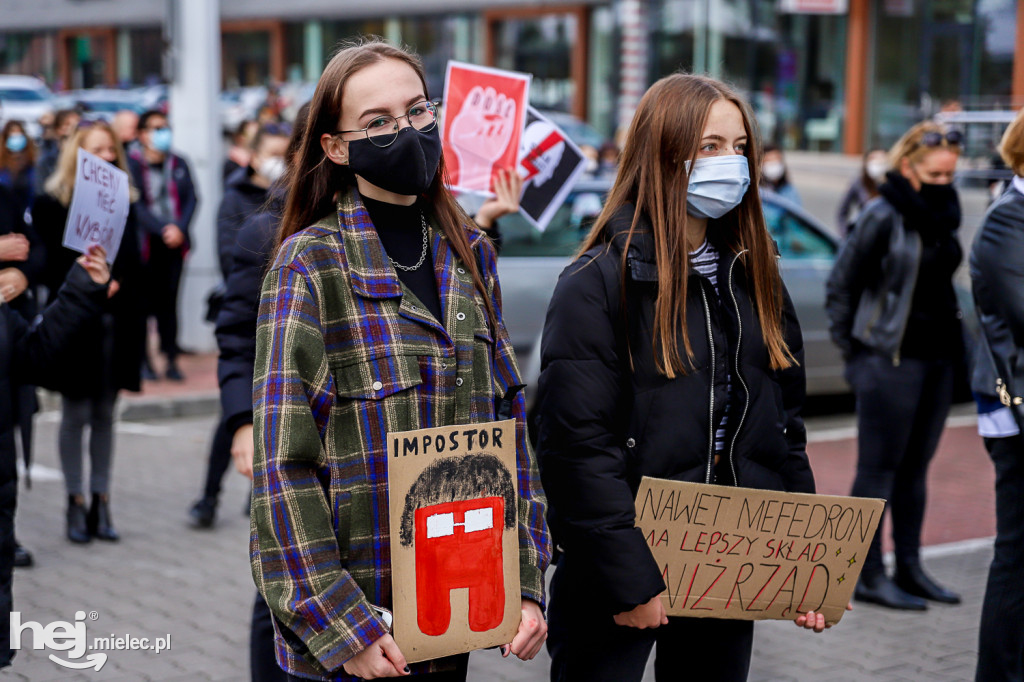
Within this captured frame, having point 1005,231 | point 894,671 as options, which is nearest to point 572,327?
point 1005,231

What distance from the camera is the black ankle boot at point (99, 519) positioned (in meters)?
6.18

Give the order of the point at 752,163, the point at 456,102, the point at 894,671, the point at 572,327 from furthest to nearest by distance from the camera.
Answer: the point at 894,671, the point at 456,102, the point at 752,163, the point at 572,327

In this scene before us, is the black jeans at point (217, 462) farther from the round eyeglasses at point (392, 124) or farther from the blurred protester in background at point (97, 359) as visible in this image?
the round eyeglasses at point (392, 124)

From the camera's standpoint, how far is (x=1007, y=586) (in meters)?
3.63

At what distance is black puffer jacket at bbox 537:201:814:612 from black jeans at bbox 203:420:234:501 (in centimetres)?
376

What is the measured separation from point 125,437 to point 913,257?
5.87m

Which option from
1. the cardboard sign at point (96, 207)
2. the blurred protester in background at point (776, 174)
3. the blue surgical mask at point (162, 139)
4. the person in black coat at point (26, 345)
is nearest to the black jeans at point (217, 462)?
the cardboard sign at point (96, 207)

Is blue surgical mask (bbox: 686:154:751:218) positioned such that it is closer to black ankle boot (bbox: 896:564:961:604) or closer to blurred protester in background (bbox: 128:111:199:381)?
black ankle boot (bbox: 896:564:961:604)

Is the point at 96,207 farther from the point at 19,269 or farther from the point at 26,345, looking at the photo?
the point at 26,345

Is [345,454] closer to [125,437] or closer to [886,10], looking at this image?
[125,437]

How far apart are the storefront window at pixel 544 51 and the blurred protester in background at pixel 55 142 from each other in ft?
71.0

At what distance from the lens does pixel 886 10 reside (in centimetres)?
2817

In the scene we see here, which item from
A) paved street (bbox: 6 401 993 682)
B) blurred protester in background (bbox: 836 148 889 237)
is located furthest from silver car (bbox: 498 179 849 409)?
paved street (bbox: 6 401 993 682)

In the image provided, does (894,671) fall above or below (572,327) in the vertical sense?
below
